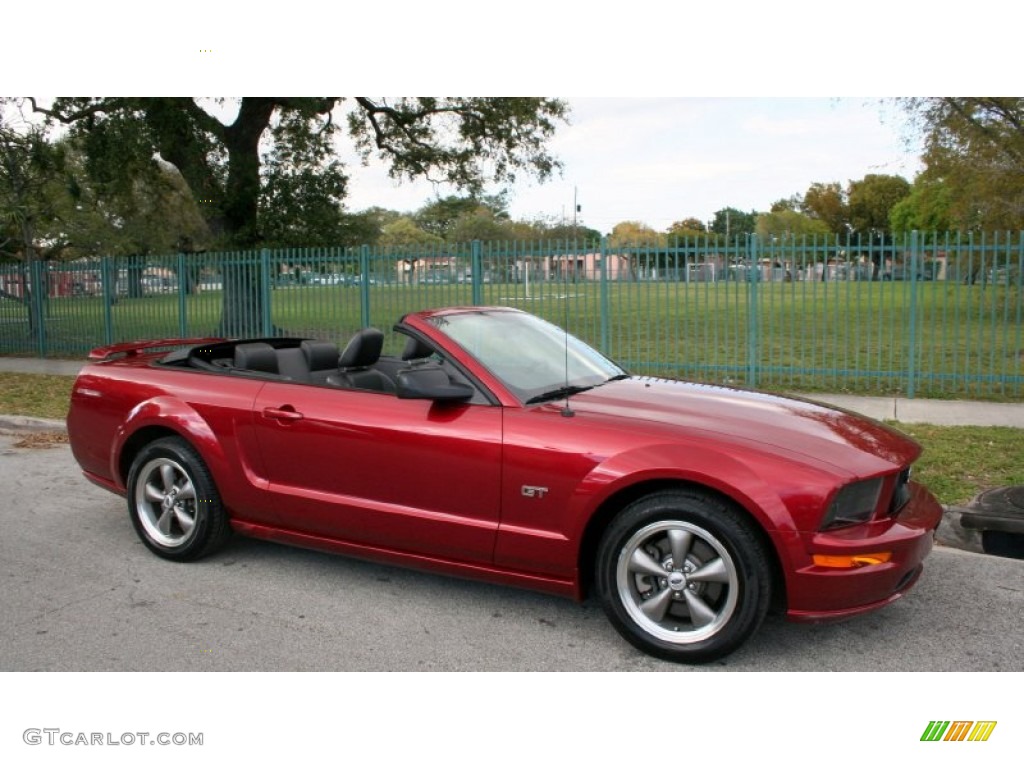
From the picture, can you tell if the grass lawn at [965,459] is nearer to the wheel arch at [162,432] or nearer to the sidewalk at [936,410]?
the sidewalk at [936,410]

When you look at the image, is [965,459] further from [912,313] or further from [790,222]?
[790,222]

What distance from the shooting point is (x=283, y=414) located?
15.0 ft

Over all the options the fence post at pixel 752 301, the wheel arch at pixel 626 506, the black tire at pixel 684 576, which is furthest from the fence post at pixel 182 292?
the black tire at pixel 684 576

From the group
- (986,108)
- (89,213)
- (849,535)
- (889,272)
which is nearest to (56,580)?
(849,535)

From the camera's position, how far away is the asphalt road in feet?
12.3

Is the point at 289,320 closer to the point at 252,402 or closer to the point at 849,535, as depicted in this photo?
the point at 252,402

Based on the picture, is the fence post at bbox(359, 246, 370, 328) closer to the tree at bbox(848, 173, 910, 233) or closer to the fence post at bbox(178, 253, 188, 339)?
the fence post at bbox(178, 253, 188, 339)

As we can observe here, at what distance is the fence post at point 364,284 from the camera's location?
47.3ft

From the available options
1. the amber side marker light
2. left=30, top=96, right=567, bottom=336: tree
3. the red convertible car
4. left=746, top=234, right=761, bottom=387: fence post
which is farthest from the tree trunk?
the amber side marker light

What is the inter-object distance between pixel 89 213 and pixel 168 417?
34.5 m
